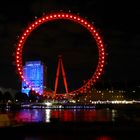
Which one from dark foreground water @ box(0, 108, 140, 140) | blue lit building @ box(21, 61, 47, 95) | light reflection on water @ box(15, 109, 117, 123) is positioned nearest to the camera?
dark foreground water @ box(0, 108, 140, 140)

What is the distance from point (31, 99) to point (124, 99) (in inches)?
1339

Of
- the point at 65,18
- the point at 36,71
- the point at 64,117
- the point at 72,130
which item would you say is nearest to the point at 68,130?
the point at 72,130

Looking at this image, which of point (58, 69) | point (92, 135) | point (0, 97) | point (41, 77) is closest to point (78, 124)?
point (92, 135)

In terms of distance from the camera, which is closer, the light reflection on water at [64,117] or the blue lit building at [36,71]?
the light reflection on water at [64,117]

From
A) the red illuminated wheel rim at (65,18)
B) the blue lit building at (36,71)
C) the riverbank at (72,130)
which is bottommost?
the riverbank at (72,130)

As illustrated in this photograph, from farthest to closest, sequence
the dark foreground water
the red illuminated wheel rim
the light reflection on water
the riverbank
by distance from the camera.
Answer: the red illuminated wheel rim, the light reflection on water, the riverbank, the dark foreground water

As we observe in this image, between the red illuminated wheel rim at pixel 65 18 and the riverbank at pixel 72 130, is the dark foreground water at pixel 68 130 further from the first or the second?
the red illuminated wheel rim at pixel 65 18

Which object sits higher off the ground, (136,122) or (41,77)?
(41,77)

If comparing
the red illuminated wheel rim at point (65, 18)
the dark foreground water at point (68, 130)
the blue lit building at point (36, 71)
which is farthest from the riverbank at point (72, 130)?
the blue lit building at point (36, 71)

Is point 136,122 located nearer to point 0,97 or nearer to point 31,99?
point 0,97

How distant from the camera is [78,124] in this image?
31562mm

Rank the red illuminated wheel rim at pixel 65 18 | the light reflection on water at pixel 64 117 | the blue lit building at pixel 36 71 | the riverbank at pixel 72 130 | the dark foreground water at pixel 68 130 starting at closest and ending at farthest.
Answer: the dark foreground water at pixel 68 130 → the riverbank at pixel 72 130 → the light reflection on water at pixel 64 117 → the red illuminated wheel rim at pixel 65 18 → the blue lit building at pixel 36 71

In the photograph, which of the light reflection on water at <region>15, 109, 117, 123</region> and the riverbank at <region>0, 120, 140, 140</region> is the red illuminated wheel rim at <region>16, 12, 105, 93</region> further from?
the riverbank at <region>0, 120, 140, 140</region>

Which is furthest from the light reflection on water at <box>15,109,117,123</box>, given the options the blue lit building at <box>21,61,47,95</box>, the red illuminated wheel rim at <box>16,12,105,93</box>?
the blue lit building at <box>21,61,47,95</box>
